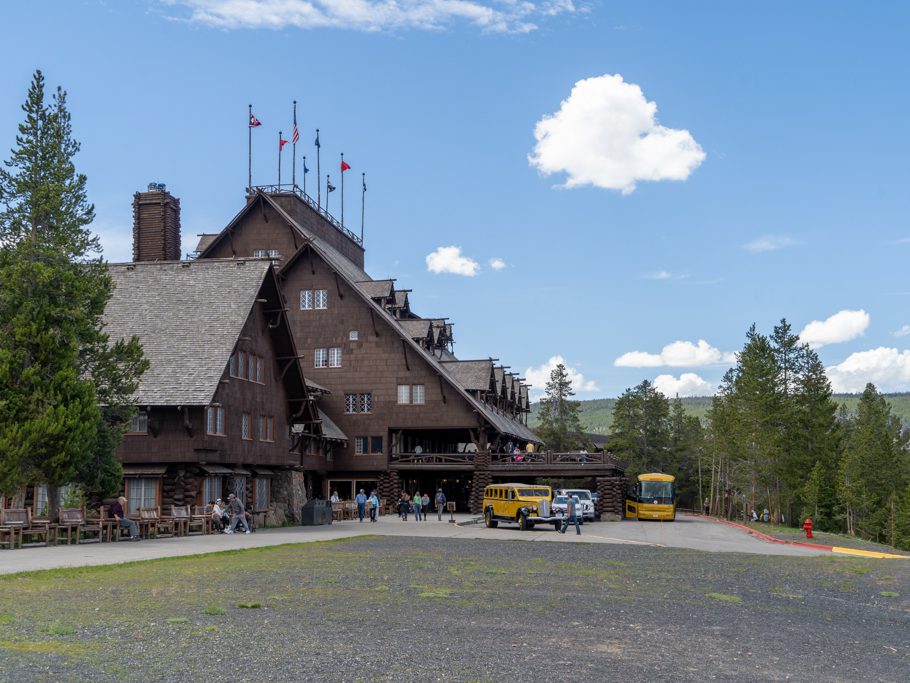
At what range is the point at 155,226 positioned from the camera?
54594 millimetres

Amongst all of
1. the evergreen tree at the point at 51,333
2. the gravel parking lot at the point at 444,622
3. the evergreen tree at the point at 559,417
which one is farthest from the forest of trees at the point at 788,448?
the gravel parking lot at the point at 444,622

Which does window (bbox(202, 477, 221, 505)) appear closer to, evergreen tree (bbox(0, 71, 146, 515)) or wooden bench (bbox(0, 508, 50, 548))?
evergreen tree (bbox(0, 71, 146, 515))

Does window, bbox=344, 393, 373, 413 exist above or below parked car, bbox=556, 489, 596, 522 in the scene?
above

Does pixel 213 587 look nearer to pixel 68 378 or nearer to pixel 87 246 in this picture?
pixel 68 378

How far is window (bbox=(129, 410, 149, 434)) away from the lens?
38938mm

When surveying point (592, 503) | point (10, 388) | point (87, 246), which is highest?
point (87, 246)

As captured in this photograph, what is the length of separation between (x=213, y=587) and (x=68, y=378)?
15159 mm

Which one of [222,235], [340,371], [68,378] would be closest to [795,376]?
[340,371]

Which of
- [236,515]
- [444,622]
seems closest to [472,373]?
[236,515]

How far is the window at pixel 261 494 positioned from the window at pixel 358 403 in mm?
16626

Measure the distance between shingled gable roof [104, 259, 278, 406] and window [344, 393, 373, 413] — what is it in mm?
18646

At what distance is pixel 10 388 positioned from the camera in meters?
29.4

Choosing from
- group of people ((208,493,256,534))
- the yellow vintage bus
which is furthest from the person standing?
the yellow vintage bus

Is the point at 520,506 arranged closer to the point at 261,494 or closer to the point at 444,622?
the point at 261,494
